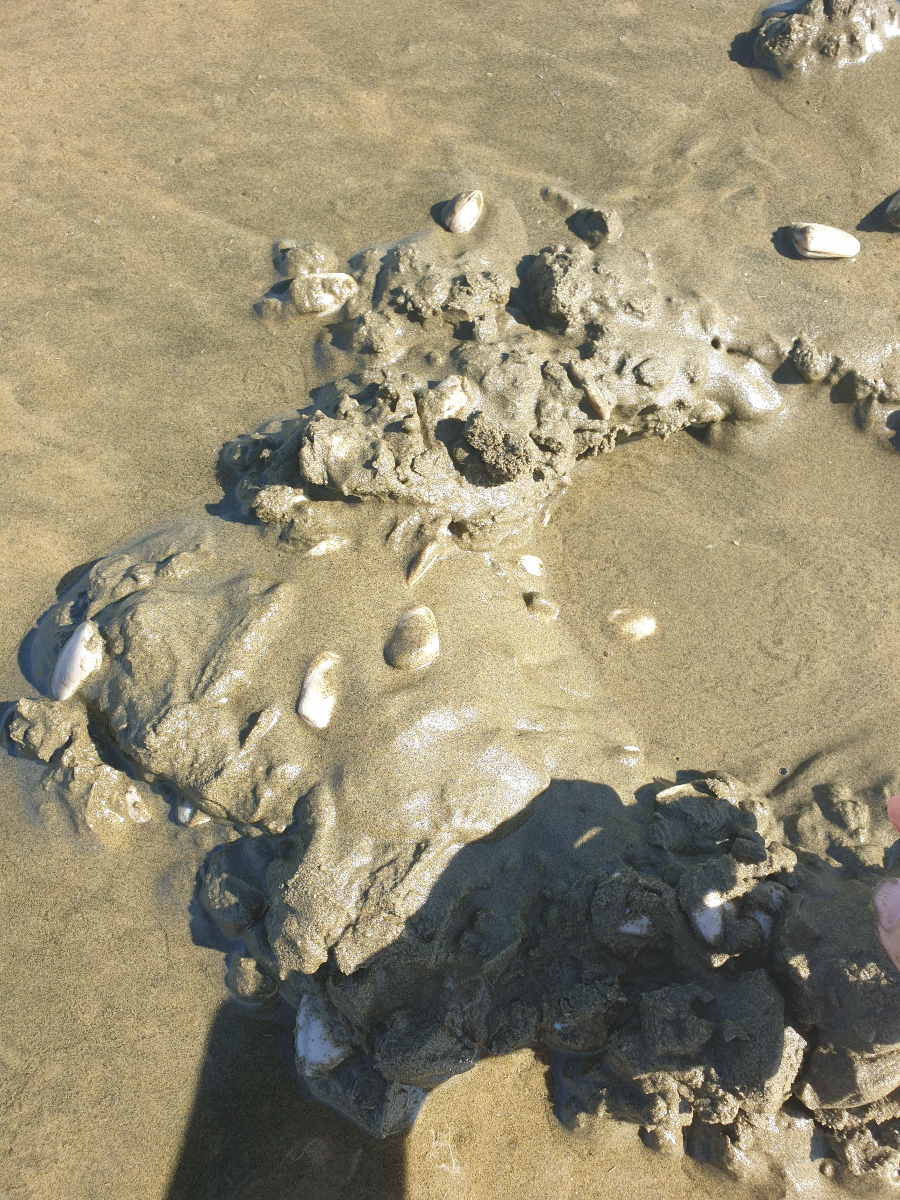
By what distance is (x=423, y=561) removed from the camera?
9.14 feet

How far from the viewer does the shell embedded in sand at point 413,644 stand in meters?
2.54

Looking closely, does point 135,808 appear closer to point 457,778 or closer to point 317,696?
point 317,696

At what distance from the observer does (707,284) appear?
3.41m

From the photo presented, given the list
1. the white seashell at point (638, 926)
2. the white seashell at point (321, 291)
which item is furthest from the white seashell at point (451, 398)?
the white seashell at point (638, 926)

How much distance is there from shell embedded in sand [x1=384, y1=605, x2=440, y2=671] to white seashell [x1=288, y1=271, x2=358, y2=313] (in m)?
1.63

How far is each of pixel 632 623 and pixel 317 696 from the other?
1384mm

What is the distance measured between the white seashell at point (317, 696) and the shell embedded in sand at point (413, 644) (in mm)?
221

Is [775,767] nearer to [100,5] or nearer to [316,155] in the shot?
[316,155]

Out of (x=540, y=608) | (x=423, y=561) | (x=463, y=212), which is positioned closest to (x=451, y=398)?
(x=423, y=561)

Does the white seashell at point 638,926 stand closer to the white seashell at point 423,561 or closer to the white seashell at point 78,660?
the white seashell at point 423,561

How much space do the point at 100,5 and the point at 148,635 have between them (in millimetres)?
3642

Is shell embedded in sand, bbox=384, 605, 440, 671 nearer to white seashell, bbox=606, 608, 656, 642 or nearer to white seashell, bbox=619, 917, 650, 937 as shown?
white seashell, bbox=606, 608, 656, 642

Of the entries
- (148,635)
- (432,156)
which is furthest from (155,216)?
(148,635)

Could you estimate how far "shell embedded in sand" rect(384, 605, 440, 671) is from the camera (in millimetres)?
2545
